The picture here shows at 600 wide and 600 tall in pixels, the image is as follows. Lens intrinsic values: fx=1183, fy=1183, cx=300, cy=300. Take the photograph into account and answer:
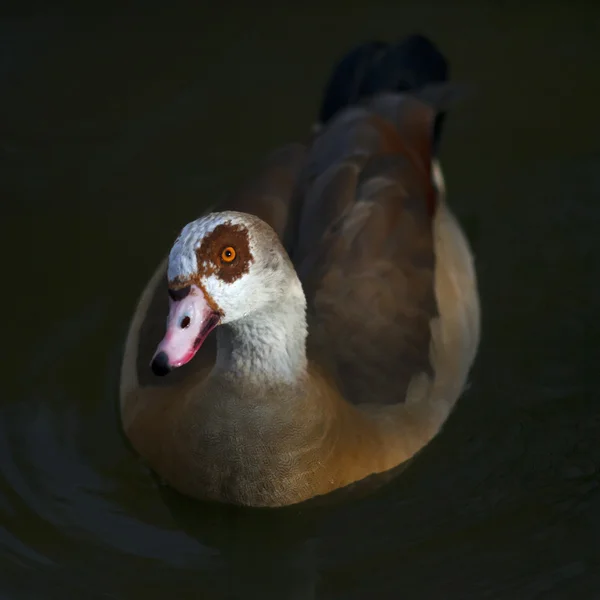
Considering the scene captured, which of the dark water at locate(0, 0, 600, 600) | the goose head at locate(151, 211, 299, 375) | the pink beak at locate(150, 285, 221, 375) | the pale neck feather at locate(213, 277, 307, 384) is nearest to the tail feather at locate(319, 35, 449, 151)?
the dark water at locate(0, 0, 600, 600)

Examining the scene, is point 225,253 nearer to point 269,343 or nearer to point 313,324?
point 269,343

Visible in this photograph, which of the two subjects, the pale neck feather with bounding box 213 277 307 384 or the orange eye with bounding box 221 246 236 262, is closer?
the orange eye with bounding box 221 246 236 262

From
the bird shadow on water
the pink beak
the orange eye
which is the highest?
the orange eye

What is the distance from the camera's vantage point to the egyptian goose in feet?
13.0

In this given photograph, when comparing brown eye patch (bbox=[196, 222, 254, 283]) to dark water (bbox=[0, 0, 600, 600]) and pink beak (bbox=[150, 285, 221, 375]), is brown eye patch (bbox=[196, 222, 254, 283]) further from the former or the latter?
dark water (bbox=[0, 0, 600, 600])

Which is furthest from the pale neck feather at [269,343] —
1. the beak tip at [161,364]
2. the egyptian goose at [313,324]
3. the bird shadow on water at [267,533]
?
the bird shadow on water at [267,533]

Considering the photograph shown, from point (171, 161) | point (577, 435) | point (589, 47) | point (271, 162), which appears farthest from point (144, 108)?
point (577, 435)

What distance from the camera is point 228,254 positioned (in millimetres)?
3850

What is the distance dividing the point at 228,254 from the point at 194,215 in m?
2.52

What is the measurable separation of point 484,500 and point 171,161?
279cm

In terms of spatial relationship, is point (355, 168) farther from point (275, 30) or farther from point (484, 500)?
point (275, 30)

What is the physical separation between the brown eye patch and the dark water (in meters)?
1.27

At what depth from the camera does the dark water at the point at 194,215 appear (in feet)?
15.4

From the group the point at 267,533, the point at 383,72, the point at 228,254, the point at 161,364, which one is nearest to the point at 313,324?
the point at 267,533
